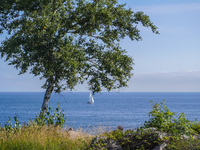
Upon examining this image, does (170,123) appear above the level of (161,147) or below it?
above

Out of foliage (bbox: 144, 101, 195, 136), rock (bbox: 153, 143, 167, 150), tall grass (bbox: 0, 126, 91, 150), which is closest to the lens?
rock (bbox: 153, 143, 167, 150)

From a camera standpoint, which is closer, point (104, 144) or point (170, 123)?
point (104, 144)

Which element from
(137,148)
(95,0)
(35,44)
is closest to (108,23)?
(95,0)

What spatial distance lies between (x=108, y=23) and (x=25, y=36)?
477 centimetres

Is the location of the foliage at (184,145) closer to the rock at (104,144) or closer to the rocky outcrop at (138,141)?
the rocky outcrop at (138,141)

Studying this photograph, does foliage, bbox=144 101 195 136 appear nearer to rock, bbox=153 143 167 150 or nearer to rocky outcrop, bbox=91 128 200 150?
rocky outcrop, bbox=91 128 200 150

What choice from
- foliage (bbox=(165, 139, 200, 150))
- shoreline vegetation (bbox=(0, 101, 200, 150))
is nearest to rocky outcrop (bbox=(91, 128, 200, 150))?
shoreline vegetation (bbox=(0, 101, 200, 150))

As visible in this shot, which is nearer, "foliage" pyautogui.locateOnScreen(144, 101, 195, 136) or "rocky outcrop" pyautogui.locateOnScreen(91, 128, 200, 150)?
"rocky outcrop" pyautogui.locateOnScreen(91, 128, 200, 150)

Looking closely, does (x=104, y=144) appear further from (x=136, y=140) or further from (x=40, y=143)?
(x=40, y=143)

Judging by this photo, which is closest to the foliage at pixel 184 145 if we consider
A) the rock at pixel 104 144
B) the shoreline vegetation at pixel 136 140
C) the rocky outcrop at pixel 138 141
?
the shoreline vegetation at pixel 136 140

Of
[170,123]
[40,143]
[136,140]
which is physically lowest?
[40,143]

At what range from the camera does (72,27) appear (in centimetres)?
1694

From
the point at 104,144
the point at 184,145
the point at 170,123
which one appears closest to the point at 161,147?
the point at 184,145

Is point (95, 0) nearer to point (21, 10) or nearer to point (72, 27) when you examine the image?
point (72, 27)
